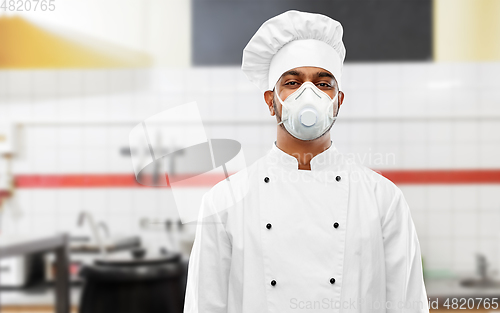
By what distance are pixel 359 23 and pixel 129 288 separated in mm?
1467

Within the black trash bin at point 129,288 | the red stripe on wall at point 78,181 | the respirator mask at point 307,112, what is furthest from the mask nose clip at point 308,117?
the red stripe on wall at point 78,181

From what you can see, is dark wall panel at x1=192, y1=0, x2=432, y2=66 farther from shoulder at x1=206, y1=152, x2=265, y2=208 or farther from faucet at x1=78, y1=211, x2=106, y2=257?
shoulder at x1=206, y1=152, x2=265, y2=208

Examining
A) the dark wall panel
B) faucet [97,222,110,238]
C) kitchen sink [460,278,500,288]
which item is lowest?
kitchen sink [460,278,500,288]

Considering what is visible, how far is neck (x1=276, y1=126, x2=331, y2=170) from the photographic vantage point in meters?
0.89

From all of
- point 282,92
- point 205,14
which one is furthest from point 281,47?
point 205,14

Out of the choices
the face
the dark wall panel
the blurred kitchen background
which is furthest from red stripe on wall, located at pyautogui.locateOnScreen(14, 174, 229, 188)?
the face

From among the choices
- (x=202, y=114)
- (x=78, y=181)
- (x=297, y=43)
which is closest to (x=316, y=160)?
(x=297, y=43)

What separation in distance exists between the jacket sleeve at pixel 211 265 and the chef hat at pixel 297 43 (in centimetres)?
34

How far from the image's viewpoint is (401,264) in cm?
82

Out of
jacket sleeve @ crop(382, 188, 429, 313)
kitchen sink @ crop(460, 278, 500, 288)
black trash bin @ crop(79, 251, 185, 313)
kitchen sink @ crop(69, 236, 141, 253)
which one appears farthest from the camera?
kitchen sink @ crop(69, 236, 141, 253)

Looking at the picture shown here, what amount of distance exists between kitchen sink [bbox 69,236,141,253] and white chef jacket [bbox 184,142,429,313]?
1213 millimetres

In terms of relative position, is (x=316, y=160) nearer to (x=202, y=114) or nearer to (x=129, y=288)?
(x=129, y=288)

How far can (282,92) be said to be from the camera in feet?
2.92

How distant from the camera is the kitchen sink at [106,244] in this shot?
6.47 feet
